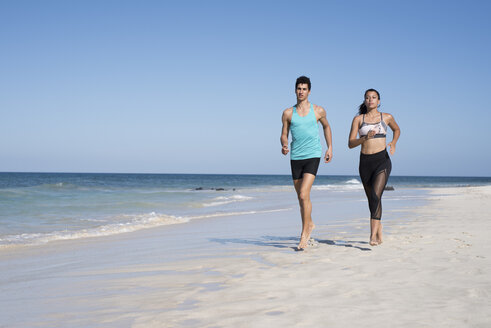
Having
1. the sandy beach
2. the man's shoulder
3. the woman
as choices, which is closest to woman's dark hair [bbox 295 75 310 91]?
the man's shoulder

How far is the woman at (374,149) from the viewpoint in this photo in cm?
527

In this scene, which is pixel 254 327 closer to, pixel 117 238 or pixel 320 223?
pixel 117 238

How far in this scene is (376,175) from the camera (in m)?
5.29

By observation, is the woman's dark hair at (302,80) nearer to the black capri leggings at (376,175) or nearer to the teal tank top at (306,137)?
the teal tank top at (306,137)

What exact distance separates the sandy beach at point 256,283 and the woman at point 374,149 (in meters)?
0.40

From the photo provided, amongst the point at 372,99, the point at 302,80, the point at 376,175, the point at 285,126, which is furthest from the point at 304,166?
the point at 372,99

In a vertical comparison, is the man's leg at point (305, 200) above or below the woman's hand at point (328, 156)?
below

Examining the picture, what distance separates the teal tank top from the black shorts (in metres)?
0.04

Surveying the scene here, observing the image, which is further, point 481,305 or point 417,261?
point 417,261

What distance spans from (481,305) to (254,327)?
55.3 inches

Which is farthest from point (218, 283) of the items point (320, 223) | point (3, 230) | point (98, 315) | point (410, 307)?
point (3, 230)

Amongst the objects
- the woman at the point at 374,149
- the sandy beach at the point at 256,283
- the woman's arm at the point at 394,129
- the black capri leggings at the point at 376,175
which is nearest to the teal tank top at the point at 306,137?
the woman at the point at 374,149

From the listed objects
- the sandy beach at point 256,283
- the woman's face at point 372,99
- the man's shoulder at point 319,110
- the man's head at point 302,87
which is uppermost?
the man's head at point 302,87

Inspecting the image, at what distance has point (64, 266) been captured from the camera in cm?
473
